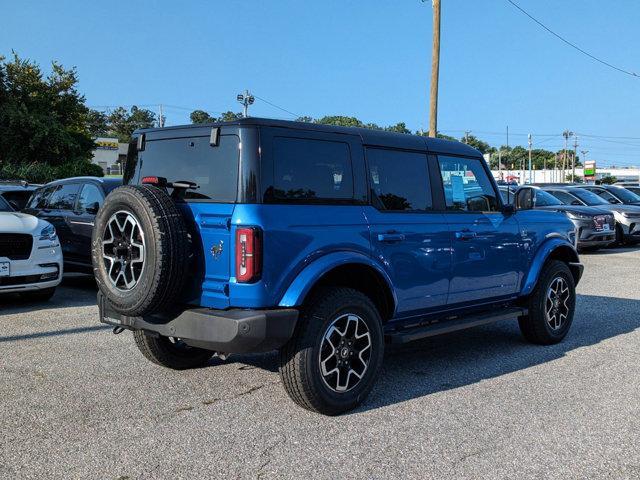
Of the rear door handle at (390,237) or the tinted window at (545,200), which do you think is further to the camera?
the tinted window at (545,200)

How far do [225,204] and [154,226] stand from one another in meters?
0.46

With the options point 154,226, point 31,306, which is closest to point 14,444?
point 154,226

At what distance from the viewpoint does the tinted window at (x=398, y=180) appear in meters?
4.93

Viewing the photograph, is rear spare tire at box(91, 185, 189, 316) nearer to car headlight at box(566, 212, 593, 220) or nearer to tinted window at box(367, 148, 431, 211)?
tinted window at box(367, 148, 431, 211)

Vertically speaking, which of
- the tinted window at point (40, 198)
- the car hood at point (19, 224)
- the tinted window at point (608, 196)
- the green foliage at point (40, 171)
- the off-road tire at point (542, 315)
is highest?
the green foliage at point (40, 171)

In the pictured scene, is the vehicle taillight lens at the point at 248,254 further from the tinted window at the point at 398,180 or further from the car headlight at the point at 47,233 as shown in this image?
the car headlight at the point at 47,233

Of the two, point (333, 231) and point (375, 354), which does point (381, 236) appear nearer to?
point (333, 231)

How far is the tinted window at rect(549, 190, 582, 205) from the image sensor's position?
17.6 meters

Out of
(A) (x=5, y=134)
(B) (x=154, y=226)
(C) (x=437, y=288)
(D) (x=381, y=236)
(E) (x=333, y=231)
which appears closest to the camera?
(B) (x=154, y=226)

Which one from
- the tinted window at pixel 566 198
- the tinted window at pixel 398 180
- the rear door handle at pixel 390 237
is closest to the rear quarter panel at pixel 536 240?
the tinted window at pixel 398 180

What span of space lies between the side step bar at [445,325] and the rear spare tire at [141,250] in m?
1.71

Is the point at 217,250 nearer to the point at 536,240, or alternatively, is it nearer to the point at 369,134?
the point at 369,134

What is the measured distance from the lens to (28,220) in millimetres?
8273

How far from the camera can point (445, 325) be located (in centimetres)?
532
